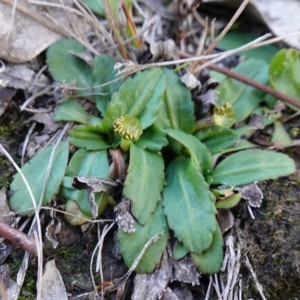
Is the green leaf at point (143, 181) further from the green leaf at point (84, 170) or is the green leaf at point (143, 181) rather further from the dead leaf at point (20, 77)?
the dead leaf at point (20, 77)

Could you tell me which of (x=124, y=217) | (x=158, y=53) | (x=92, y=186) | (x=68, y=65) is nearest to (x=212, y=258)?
(x=124, y=217)

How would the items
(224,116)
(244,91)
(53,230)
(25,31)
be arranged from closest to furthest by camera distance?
(53,230) → (224,116) → (25,31) → (244,91)

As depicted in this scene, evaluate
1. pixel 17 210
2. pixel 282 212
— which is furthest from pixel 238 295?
pixel 17 210

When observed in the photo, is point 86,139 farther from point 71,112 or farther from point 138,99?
point 138,99

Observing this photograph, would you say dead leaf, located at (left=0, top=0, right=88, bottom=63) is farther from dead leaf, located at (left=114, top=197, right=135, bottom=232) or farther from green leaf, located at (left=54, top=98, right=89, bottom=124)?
dead leaf, located at (left=114, top=197, right=135, bottom=232)

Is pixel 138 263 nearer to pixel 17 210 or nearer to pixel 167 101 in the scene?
pixel 17 210

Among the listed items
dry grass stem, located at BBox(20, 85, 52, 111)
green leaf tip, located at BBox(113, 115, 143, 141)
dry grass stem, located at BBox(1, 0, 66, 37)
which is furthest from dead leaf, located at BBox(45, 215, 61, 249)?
dry grass stem, located at BBox(1, 0, 66, 37)

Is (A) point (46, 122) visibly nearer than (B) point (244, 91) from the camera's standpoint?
Yes

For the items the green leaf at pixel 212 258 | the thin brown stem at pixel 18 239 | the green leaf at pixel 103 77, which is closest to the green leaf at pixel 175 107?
the green leaf at pixel 103 77
